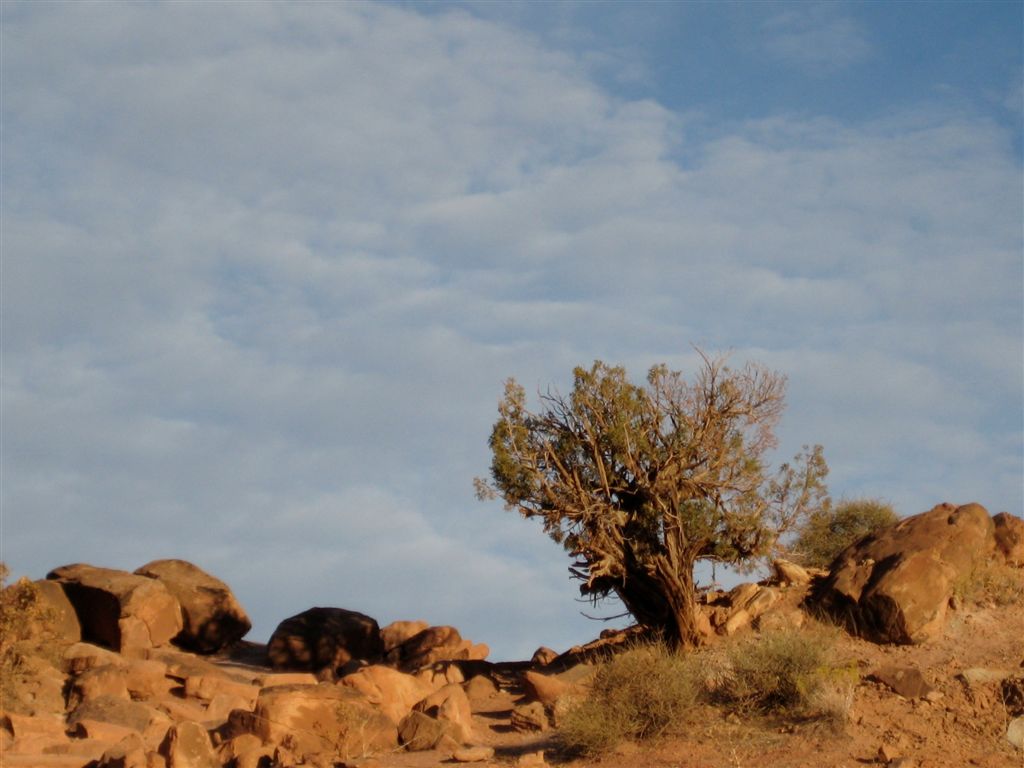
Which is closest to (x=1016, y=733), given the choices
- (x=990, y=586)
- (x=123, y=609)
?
(x=990, y=586)

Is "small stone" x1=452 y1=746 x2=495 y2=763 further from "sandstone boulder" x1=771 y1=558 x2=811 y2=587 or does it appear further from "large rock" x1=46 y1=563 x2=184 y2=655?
"large rock" x1=46 y1=563 x2=184 y2=655

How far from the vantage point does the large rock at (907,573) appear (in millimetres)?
21781

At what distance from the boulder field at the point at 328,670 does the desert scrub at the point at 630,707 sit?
159 centimetres

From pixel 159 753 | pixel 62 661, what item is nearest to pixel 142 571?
pixel 62 661

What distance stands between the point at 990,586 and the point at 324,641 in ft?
58.0

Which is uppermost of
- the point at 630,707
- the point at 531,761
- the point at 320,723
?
the point at 320,723

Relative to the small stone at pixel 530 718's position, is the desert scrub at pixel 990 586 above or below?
above

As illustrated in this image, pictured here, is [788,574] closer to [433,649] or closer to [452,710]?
[452,710]

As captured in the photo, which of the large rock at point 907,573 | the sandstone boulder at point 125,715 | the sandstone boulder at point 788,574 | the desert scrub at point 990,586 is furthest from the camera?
the sandstone boulder at point 788,574

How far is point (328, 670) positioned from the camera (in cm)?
2938

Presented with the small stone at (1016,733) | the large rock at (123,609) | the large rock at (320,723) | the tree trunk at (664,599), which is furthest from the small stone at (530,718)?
the large rock at (123,609)

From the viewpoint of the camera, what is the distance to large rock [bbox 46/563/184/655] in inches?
1214

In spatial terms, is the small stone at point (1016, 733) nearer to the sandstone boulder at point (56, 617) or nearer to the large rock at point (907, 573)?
the large rock at point (907, 573)

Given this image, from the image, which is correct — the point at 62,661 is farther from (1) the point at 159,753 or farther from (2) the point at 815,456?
(2) the point at 815,456
